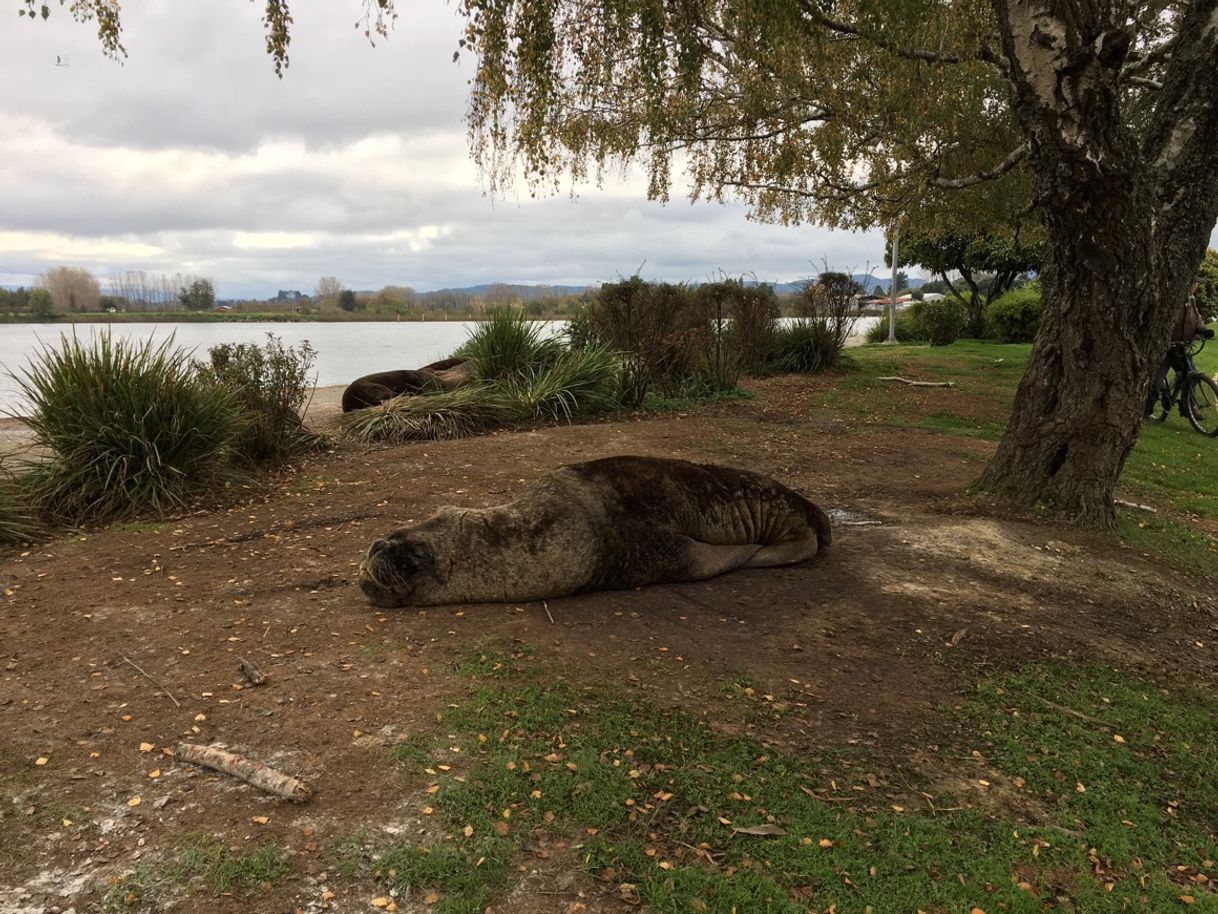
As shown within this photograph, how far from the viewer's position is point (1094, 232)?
19.5 feet

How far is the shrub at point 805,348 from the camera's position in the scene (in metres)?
17.3

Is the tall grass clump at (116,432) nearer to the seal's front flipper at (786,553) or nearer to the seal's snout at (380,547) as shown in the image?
the seal's snout at (380,547)

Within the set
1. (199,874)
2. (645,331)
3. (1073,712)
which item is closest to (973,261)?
(645,331)

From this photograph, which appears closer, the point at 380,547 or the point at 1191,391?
the point at 380,547

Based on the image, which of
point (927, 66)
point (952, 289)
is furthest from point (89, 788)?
point (952, 289)

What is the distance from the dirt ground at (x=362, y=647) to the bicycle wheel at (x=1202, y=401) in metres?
8.31

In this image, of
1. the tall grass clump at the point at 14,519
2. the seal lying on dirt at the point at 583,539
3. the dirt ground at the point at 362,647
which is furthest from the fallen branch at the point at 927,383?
the tall grass clump at the point at 14,519

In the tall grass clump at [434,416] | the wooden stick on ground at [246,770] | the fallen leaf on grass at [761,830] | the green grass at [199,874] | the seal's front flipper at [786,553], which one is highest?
the tall grass clump at [434,416]

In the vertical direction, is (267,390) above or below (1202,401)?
above

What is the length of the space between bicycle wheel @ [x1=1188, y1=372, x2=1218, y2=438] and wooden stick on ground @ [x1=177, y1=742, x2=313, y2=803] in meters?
14.4

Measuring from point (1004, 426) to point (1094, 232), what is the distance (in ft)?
22.5

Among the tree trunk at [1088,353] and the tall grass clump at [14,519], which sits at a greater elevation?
the tree trunk at [1088,353]

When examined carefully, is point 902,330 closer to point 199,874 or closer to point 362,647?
point 362,647

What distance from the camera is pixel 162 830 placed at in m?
2.63
